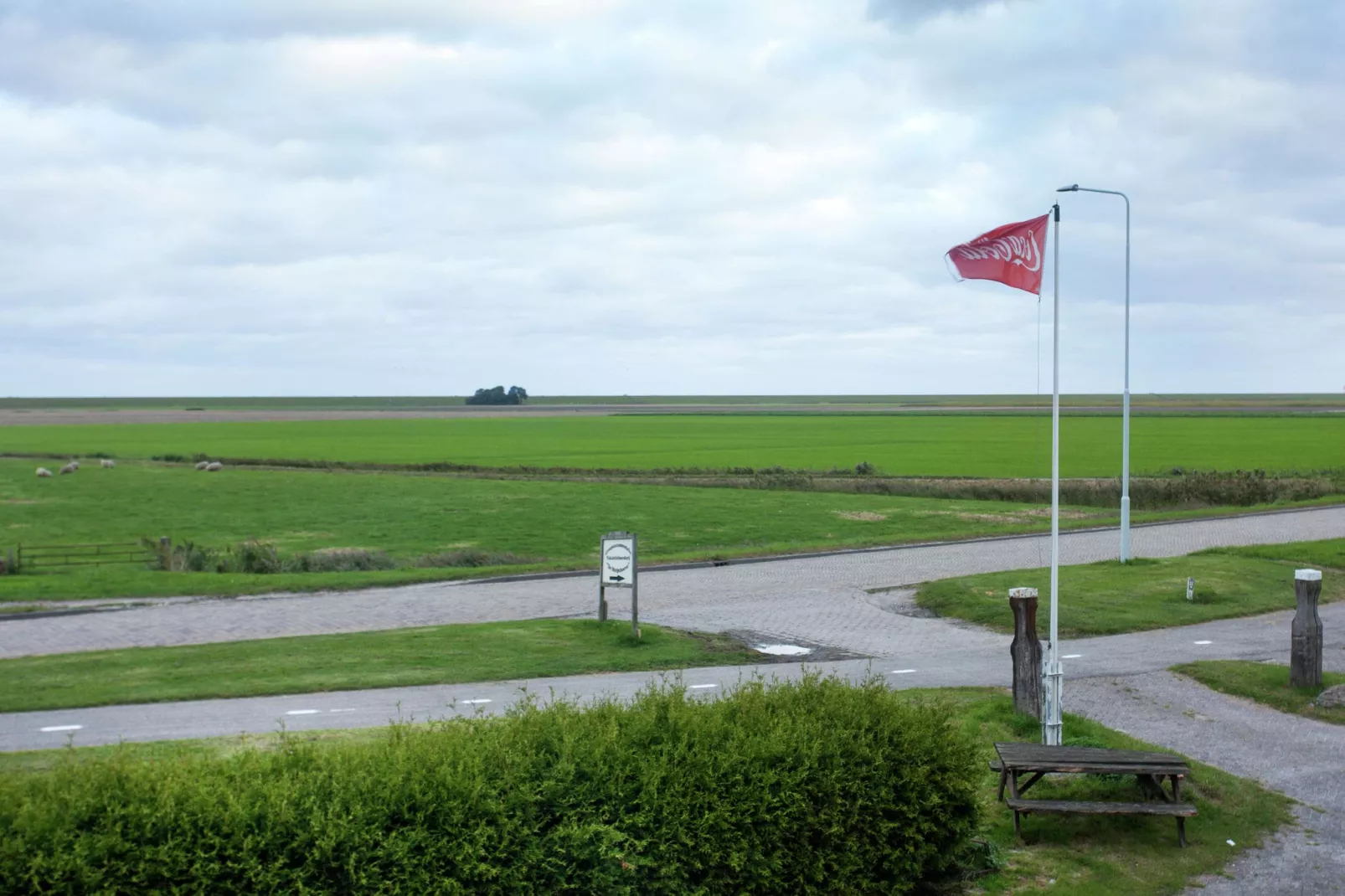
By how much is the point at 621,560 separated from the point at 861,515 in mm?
23214

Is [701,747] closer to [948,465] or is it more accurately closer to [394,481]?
[394,481]

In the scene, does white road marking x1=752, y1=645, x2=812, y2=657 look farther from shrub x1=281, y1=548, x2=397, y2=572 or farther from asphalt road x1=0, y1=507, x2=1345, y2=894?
shrub x1=281, y1=548, x2=397, y2=572

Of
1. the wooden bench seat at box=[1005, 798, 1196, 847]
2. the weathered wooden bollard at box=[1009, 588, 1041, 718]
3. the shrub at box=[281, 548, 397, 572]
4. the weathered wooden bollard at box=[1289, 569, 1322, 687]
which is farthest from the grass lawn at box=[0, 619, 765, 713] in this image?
the shrub at box=[281, 548, 397, 572]

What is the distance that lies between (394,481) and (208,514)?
14.8m

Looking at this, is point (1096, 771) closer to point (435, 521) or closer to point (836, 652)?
point (836, 652)

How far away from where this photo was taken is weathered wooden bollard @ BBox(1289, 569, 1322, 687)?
12695 millimetres

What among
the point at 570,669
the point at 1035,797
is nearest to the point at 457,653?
the point at 570,669

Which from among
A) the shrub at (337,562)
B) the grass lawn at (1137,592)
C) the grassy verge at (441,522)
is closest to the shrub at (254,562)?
the shrub at (337,562)

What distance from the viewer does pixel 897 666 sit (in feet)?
49.1

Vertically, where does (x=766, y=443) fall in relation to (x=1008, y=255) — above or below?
below

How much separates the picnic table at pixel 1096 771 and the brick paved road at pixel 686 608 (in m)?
7.16

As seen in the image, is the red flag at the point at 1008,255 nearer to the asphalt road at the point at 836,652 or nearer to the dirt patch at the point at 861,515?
the asphalt road at the point at 836,652

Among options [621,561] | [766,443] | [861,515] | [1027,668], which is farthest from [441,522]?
[766,443]

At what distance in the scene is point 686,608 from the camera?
20250mm
